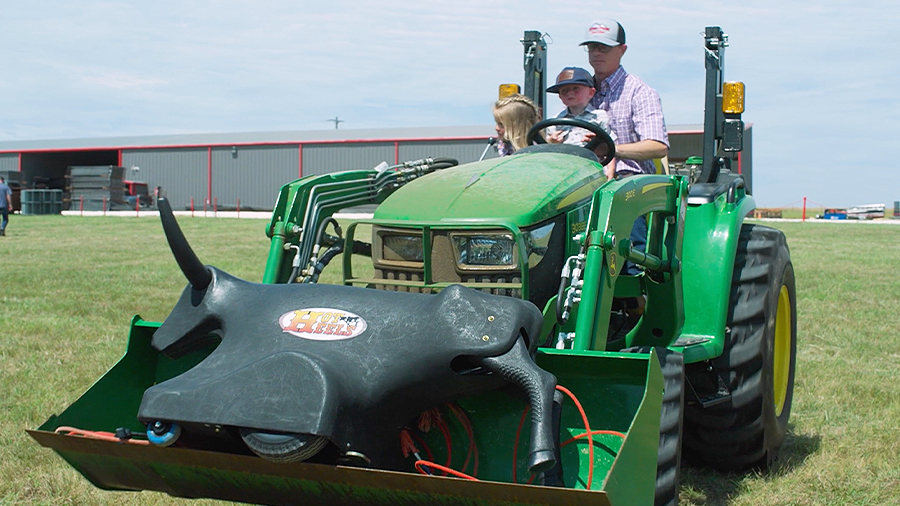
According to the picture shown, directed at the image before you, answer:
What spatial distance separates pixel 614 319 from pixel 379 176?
1355 mm

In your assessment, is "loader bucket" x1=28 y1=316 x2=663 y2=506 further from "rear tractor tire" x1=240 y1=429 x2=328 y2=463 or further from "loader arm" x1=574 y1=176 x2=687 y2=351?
"loader arm" x1=574 y1=176 x2=687 y2=351

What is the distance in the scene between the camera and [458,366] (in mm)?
2596

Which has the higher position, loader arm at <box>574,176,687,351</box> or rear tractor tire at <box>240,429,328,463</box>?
loader arm at <box>574,176,687,351</box>

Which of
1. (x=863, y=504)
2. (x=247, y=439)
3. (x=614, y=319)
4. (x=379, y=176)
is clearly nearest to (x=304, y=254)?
(x=379, y=176)

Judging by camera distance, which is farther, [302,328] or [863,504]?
[863,504]

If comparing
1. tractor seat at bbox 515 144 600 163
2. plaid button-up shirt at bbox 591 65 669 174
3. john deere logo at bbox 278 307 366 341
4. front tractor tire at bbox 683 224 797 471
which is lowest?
front tractor tire at bbox 683 224 797 471

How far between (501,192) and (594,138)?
A: 99 cm

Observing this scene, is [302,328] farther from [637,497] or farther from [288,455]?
[637,497]

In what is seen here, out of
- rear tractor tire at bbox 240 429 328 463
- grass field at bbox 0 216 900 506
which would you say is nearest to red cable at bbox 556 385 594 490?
rear tractor tire at bbox 240 429 328 463

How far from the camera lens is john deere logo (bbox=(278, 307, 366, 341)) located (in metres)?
2.58

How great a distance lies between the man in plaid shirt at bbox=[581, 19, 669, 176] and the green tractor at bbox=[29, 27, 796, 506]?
708mm

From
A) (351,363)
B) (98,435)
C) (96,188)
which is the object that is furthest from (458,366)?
(96,188)

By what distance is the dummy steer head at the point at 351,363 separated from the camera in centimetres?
233

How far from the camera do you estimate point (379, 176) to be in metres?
4.53
